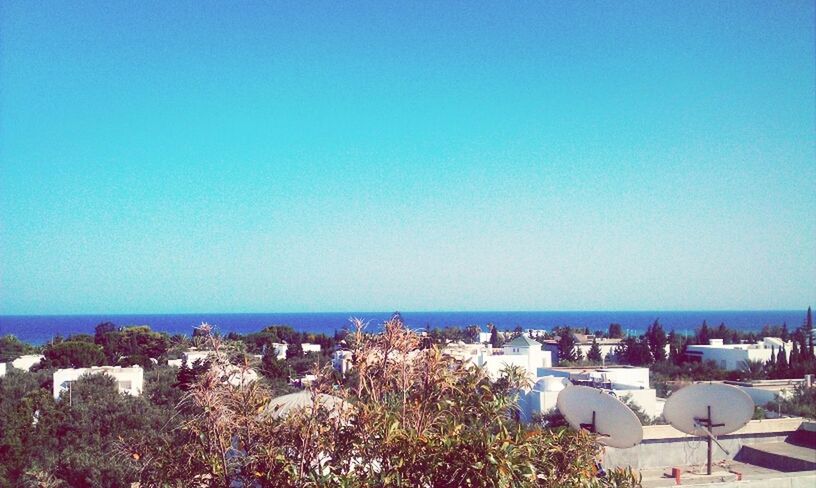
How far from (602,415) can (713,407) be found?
2.59m

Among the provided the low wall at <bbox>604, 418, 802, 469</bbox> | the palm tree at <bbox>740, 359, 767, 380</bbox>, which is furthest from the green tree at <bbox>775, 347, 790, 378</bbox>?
the low wall at <bbox>604, 418, 802, 469</bbox>

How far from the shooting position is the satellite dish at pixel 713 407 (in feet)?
28.2

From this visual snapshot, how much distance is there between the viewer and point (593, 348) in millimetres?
41281

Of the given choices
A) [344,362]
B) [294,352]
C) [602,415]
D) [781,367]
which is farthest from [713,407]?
[294,352]

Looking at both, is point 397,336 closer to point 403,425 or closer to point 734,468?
point 403,425

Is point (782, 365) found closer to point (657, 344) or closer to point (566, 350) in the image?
point (657, 344)

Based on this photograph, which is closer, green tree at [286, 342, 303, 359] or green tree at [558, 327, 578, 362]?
green tree at [286, 342, 303, 359]

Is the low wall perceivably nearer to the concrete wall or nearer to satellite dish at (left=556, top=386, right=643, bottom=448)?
satellite dish at (left=556, top=386, right=643, bottom=448)

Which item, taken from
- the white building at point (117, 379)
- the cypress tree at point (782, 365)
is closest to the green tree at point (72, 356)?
the white building at point (117, 379)

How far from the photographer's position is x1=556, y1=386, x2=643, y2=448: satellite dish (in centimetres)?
682

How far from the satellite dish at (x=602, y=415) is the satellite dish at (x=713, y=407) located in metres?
2.32

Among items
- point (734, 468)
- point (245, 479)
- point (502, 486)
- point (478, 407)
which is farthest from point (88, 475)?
point (734, 468)

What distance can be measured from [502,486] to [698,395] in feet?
22.6

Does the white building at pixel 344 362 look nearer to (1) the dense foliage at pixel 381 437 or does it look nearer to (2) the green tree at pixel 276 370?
(1) the dense foliage at pixel 381 437
